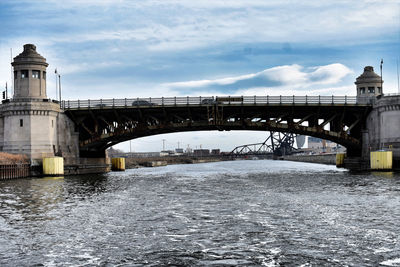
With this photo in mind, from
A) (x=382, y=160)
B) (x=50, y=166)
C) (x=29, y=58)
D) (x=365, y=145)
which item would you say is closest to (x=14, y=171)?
(x=50, y=166)

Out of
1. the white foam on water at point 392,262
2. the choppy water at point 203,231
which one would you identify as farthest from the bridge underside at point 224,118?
the white foam on water at point 392,262

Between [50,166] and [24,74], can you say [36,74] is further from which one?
[50,166]

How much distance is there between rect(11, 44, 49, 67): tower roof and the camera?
78.6m

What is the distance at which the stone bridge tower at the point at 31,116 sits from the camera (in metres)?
76.3

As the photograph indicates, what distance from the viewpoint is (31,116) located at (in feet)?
251

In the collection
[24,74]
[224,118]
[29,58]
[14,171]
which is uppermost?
[29,58]

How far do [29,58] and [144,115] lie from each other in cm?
2242

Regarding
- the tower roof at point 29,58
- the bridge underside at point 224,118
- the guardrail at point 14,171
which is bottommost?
the guardrail at point 14,171

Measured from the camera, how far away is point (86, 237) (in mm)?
22016

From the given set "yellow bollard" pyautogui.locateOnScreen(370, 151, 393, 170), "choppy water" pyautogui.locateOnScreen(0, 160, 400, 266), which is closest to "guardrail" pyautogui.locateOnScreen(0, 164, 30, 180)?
"choppy water" pyautogui.locateOnScreen(0, 160, 400, 266)

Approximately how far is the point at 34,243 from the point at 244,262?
9876mm

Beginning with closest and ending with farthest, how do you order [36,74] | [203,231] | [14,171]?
1. [203,231]
2. [14,171]
3. [36,74]

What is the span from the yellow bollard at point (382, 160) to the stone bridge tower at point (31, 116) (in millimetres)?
53998

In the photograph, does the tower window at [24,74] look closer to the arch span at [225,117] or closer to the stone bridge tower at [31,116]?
the stone bridge tower at [31,116]
